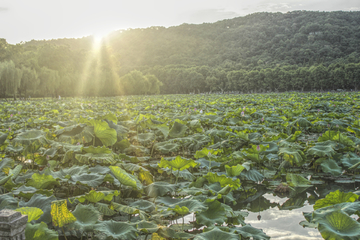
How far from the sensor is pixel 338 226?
1.71 metres

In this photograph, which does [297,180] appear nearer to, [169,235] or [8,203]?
[169,235]

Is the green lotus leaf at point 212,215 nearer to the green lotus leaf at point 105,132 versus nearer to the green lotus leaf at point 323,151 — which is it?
the green lotus leaf at point 105,132

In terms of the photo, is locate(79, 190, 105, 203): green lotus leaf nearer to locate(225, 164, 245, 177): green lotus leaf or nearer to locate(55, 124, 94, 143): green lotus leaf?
locate(225, 164, 245, 177): green lotus leaf

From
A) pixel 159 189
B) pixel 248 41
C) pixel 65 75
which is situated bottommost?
pixel 159 189

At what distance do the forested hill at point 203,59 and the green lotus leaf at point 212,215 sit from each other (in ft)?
115

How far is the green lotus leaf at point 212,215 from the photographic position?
1.94 meters

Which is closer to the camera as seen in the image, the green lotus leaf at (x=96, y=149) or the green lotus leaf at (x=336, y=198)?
the green lotus leaf at (x=336, y=198)

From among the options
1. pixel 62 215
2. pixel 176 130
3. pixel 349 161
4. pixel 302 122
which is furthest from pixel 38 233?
pixel 302 122


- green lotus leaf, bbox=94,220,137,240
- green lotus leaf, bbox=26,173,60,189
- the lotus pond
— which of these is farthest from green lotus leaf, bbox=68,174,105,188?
green lotus leaf, bbox=94,220,137,240

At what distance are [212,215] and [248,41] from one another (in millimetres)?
115350

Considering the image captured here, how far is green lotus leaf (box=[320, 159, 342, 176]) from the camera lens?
3242 millimetres

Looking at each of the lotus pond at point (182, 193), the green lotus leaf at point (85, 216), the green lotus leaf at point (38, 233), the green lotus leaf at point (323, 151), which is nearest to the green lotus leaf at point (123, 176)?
the lotus pond at point (182, 193)

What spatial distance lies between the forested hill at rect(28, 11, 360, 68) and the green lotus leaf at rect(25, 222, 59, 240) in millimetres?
88428

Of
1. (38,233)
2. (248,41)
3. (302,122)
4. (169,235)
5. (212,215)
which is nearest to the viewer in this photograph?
(38,233)
